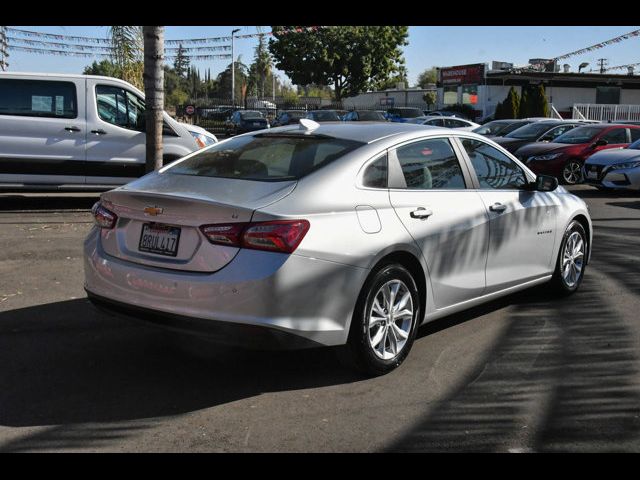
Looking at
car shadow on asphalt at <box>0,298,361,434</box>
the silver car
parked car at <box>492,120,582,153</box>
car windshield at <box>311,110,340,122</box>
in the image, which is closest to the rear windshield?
the silver car

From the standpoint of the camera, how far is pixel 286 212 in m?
4.14

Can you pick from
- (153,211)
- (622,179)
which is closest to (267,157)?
(153,211)

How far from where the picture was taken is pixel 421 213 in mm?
4922

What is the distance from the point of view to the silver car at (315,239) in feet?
13.4

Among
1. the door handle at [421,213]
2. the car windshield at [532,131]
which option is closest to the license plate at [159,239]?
the door handle at [421,213]

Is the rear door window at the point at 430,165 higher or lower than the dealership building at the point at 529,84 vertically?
lower

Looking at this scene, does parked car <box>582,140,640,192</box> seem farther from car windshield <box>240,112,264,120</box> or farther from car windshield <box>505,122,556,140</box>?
car windshield <box>240,112,264,120</box>

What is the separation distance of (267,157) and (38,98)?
7248 millimetres

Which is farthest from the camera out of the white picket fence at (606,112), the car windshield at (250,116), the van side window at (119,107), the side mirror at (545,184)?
the white picket fence at (606,112)

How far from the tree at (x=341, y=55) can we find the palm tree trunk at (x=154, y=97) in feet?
152

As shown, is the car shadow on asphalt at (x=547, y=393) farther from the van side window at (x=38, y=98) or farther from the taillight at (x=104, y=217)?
the van side window at (x=38, y=98)

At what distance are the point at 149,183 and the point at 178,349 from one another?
123 centimetres

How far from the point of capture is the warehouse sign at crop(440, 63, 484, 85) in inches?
1870
